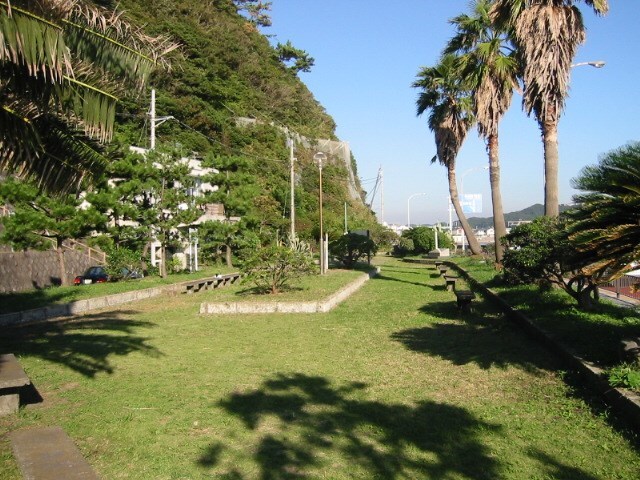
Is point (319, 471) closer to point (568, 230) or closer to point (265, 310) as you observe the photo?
point (568, 230)

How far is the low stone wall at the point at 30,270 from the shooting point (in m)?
21.4

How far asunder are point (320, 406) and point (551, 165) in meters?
11.4

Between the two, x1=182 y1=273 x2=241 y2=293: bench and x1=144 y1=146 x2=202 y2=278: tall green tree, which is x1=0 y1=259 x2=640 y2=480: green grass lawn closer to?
x1=182 y1=273 x2=241 y2=293: bench

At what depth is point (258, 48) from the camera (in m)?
60.2

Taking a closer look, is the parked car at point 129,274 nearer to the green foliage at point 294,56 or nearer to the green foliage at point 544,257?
the green foliage at point 544,257

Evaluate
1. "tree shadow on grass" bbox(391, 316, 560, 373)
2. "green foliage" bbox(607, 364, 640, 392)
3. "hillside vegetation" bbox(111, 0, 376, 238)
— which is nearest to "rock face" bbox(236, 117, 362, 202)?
"hillside vegetation" bbox(111, 0, 376, 238)

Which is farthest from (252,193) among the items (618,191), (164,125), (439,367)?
(618,191)

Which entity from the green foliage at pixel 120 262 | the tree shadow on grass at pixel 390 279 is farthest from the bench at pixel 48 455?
the green foliage at pixel 120 262

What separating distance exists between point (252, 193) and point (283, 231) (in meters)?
8.85

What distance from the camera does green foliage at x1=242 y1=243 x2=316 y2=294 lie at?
650 inches

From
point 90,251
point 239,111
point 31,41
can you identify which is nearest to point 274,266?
point 31,41

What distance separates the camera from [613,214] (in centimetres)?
620

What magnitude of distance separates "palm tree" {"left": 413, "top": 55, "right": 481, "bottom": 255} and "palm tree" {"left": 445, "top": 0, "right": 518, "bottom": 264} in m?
6.01

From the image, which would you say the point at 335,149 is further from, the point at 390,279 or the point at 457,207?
the point at 390,279
